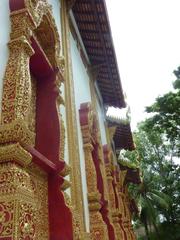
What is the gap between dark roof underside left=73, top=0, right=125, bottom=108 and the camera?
7414mm

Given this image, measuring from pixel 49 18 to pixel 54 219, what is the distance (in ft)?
7.67

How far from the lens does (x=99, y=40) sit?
8227 mm

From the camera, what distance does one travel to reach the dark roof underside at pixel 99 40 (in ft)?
24.3

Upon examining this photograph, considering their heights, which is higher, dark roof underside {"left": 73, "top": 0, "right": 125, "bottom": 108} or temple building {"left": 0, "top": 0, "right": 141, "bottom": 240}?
dark roof underside {"left": 73, "top": 0, "right": 125, "bottom": 108}

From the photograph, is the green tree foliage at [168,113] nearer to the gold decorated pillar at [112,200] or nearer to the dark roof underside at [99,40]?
the dark roof underside at [99,40]

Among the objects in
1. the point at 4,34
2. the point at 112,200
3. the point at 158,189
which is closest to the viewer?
the point at 4,34

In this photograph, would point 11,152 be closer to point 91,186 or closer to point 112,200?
point 91,186

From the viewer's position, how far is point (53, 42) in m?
3.88

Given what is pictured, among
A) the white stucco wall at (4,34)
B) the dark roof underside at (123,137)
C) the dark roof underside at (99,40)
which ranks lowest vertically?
the white stucco wall at (4,34)

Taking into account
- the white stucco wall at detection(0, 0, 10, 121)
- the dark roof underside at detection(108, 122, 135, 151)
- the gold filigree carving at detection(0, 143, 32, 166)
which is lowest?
the gold filigree carving at detection(0, 143, 32, 166)

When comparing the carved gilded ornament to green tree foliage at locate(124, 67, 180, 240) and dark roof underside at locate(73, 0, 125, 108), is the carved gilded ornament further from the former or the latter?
green tree foliage at locate(124, 67, 180, 240)

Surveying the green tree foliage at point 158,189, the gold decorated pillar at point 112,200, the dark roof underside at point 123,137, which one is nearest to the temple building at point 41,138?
the gold decorated pillar at point 112,200

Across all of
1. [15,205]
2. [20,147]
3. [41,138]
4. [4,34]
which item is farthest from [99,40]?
[15,205]

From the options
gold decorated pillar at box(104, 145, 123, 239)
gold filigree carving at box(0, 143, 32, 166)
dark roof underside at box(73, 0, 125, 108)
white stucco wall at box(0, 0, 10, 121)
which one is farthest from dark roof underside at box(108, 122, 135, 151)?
gold filigree carving at box(0, 143, 32, 166)
